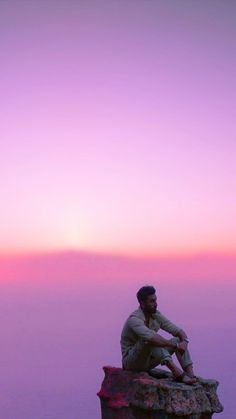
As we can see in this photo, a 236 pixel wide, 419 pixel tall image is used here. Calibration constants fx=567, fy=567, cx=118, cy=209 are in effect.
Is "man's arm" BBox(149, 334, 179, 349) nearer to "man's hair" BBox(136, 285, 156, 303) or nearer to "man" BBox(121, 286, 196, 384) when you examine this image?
"man" BBox(121, 286, 196, 384)

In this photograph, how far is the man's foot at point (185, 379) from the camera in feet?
30.9

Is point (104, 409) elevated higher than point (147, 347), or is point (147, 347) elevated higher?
point (147, 347)

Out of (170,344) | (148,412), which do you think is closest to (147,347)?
(170,344)

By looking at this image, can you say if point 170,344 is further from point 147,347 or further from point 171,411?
point 171,411

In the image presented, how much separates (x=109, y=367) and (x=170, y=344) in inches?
56.7

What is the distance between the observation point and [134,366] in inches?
383

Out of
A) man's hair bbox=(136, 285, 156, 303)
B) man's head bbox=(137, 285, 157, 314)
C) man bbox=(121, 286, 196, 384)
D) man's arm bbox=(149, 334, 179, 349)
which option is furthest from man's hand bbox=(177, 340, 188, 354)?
man's hair bbox=(136, 285, 156, 303)

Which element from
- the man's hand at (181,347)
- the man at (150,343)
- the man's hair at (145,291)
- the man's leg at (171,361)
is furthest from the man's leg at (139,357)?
the man's hair at (145,291)

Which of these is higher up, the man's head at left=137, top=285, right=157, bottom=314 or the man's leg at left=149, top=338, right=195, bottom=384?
the man's head at left=137, top=285, right=157, bottom=314

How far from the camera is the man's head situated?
9562 mm

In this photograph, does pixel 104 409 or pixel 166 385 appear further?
pixel 104 409

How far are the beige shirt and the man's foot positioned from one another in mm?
770

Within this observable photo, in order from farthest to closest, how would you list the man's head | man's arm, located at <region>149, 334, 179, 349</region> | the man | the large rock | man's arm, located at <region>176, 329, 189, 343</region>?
1. man's arm, located at <region>176, 329, 189, 343</region>
2. the man's head
3. the man
4. man's arm, located at <region>149, 334, 179, 349</region>
5. the large rock

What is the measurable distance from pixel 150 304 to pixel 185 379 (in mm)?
1353
